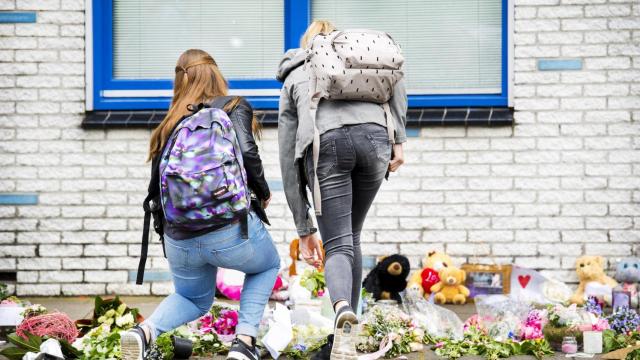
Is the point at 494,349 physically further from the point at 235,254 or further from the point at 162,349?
the point at 162,349

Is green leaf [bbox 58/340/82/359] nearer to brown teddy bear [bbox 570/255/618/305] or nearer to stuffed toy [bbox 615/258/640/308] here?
brown teddy bear [bbox 570/255/618/305]

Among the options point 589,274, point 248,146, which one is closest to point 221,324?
point 248,146

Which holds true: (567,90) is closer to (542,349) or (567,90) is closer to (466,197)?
(466,197)

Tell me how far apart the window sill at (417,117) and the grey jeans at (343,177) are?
2.55m

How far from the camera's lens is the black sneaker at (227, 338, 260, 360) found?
470 centimetres

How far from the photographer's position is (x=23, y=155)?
24.3 feet

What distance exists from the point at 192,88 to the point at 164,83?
280 centimetres

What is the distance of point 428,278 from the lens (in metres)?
6.96

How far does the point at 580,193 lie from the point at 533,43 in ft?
3.84

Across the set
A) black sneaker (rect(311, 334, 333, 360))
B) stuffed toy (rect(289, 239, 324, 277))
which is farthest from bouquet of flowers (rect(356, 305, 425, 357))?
stuffed toy (rect(289, 239, 324, 277))

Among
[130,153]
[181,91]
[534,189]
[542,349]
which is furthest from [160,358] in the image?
[534,189]

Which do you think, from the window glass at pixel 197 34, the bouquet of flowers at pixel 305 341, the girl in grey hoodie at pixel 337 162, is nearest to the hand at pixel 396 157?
the girl in grey hoodie at pixel 337 162

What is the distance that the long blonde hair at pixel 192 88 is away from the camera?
475 cm

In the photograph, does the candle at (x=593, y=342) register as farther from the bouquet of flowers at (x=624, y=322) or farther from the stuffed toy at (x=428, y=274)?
the stuffed toy at (x=428, y=274)
